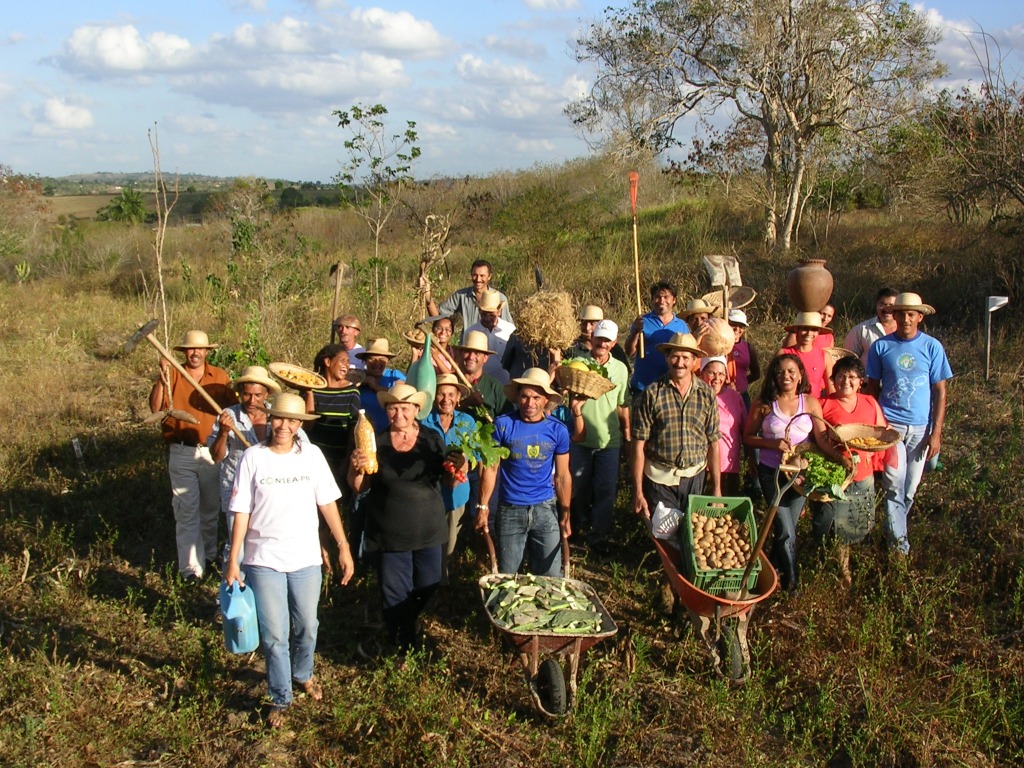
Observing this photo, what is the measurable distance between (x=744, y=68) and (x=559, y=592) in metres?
15.0

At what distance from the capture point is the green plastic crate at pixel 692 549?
5.02 meters

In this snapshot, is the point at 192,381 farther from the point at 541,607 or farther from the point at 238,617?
the point at 541,607

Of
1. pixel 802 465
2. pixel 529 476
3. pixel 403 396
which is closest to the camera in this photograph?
pixel 403 396

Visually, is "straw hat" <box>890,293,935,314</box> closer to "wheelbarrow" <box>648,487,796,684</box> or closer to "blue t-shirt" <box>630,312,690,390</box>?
"blue t-shirt" <box>630,312,690,390</box>

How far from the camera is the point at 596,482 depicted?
6484 mm

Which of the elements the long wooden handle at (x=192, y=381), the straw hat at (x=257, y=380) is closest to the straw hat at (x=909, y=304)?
the straw hat at (x=257, y=380)

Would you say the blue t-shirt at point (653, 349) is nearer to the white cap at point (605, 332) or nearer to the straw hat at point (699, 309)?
the straw hat at point (699, 309)

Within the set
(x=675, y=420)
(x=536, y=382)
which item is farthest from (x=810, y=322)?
(x=536, y=382)

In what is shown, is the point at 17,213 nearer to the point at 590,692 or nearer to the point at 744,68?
the point at 744,68

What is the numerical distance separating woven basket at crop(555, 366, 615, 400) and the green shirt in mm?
380

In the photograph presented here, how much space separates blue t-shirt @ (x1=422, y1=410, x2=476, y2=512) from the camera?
555 centimetres

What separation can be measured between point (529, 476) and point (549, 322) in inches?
55.9

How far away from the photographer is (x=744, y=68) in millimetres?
17000

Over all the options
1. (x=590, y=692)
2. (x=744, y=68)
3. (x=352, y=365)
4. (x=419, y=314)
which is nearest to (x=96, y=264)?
(x=419, y=314)
